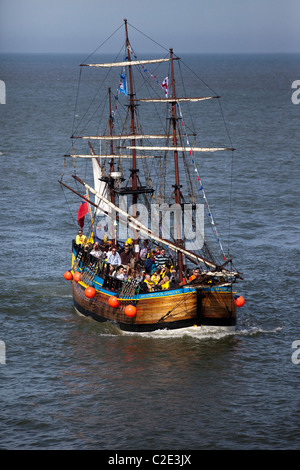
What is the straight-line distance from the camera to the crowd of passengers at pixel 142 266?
43.9 metres

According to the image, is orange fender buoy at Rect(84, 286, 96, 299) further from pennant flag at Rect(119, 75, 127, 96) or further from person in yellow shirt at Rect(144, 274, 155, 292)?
pennant flag at Rect(119, 75, 127, 96)

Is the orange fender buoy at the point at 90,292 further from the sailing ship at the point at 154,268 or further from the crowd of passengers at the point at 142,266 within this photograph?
the crowd of passengers at the point at 142,266

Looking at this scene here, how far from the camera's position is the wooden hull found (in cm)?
4250

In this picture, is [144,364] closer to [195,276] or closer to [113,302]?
[113,302]

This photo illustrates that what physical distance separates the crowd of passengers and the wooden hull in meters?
0.80

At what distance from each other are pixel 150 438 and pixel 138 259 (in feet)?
49.9

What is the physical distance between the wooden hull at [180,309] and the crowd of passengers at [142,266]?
2.64 ft

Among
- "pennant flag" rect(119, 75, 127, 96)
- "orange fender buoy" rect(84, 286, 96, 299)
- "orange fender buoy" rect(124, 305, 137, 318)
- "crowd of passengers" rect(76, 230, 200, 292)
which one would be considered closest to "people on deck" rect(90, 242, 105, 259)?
"crowd of passengers" rect(76, 230, 200, 292)

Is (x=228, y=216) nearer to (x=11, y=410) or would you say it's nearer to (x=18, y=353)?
(x=18, y=353)

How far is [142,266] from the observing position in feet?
154

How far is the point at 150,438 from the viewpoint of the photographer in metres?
33.8

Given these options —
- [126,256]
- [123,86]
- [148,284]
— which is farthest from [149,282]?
[123,86]

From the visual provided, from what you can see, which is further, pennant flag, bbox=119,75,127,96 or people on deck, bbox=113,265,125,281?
pennant flag, bbox=119,75,127,96

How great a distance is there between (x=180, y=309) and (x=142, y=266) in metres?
5.00
